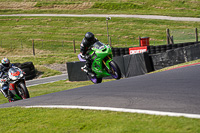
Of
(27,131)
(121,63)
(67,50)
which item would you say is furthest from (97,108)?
(67,50)

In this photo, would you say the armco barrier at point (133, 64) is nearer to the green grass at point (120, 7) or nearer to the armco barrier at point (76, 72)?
the armco barrier at point (76, 72)

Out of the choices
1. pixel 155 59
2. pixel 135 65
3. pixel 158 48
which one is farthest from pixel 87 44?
pixel 158 48

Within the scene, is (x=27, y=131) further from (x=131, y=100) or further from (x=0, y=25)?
(x=0, y=25)

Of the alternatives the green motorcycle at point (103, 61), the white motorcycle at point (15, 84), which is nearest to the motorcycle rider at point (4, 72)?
the white motorcycle at point (15, 84)

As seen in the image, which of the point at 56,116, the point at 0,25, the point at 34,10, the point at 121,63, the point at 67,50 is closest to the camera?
the point at 56,116

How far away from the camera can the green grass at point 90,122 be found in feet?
14.1

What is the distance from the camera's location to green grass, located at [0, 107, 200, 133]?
14.1 ft

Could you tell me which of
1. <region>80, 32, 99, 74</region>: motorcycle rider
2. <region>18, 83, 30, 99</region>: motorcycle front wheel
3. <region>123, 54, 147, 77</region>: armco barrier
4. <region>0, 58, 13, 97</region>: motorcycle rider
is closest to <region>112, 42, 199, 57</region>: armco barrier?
<region>123, 54, 147, 77</region>: armco barrier

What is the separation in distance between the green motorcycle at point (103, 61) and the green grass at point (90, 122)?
4702 millimetres

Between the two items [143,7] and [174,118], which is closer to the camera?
[174,118]

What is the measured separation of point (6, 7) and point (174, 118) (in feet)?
192

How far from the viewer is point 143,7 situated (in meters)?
53.4

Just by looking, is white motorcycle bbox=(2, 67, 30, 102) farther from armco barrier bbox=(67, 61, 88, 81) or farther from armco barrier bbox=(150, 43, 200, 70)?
armco barrier bbox=(150, 43, 200, 70)

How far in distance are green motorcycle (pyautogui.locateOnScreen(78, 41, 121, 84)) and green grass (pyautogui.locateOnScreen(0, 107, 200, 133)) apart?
15.4ft
